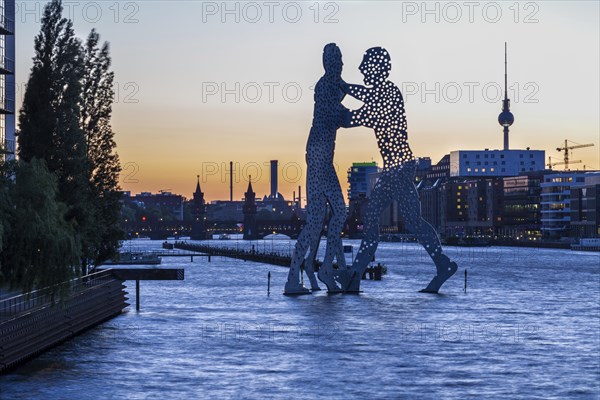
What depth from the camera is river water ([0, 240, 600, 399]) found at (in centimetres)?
3484

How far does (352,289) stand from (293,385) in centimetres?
3816

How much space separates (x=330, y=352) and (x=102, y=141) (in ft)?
73.7

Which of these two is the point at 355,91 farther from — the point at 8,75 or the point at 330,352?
the point at 330,352

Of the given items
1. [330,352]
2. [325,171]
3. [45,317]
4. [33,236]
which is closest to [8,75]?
[325,171]

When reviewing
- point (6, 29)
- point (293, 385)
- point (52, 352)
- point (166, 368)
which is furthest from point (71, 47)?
point (293, 385)

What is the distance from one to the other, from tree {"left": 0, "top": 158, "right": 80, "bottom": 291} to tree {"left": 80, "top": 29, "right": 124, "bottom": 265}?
76.1ft

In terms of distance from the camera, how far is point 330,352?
43.2 meters

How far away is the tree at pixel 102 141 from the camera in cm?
5972

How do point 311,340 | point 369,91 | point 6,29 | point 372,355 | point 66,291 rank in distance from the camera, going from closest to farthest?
point 66,291
point 372,355
point 311,340
point 6,29
point 369,91

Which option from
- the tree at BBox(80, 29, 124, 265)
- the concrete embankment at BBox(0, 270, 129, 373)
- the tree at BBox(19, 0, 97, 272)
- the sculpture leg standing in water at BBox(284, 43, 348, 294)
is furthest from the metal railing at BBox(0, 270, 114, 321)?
the sculpture leg standing in water at BBox(284, 43, 348, 294)

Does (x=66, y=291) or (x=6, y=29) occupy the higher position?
(x=6, y=29)

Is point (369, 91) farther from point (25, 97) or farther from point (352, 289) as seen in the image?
point (25, 97)

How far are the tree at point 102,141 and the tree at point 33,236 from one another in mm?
23186

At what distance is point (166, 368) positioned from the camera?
38.9 metres
